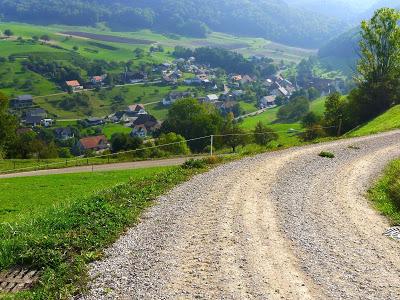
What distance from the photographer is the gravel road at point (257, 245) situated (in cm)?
1209

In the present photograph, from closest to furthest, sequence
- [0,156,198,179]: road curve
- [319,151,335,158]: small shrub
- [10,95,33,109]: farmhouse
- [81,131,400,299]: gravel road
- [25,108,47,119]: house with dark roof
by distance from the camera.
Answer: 1. [81,131,400,299]: gravel road
2. [319,151,335,158]: small shrub
3. [0,156,198,179]: road curve
4. [25,108,47,119]: house with dark roof
5. [10,95,33,109]: farmhouse

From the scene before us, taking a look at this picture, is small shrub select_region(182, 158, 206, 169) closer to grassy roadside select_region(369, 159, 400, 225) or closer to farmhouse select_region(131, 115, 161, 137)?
grassy roadside select_region(369, 159, 400, 225)

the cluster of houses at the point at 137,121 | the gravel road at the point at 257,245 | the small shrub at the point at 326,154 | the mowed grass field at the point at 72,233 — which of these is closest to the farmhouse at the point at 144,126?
the cluster of houses at the point at 137,121

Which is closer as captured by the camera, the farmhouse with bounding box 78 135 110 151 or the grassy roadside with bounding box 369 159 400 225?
the grassy roadside with bounding box 369 159 400 225

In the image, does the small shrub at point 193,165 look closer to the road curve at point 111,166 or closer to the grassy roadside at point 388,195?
the grassy roadside at point 388,195

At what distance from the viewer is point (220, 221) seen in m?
17.1

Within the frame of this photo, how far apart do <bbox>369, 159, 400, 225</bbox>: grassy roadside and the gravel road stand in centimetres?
55

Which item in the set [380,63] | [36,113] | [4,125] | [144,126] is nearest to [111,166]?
[4,125]

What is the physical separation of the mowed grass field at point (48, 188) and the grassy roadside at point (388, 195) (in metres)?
11.8

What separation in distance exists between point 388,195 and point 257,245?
30.1 feet

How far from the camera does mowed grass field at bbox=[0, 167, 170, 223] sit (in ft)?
85.3

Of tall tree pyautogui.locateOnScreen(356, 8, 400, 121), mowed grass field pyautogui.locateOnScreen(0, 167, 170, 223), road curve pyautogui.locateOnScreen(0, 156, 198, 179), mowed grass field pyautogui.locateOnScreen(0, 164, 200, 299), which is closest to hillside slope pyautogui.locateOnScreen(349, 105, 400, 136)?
tall tree pyautogui.locateOnScreen(356, 8, 400, 121)

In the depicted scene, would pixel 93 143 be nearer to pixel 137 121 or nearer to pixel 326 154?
pixel 137 121

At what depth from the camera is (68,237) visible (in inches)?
583
